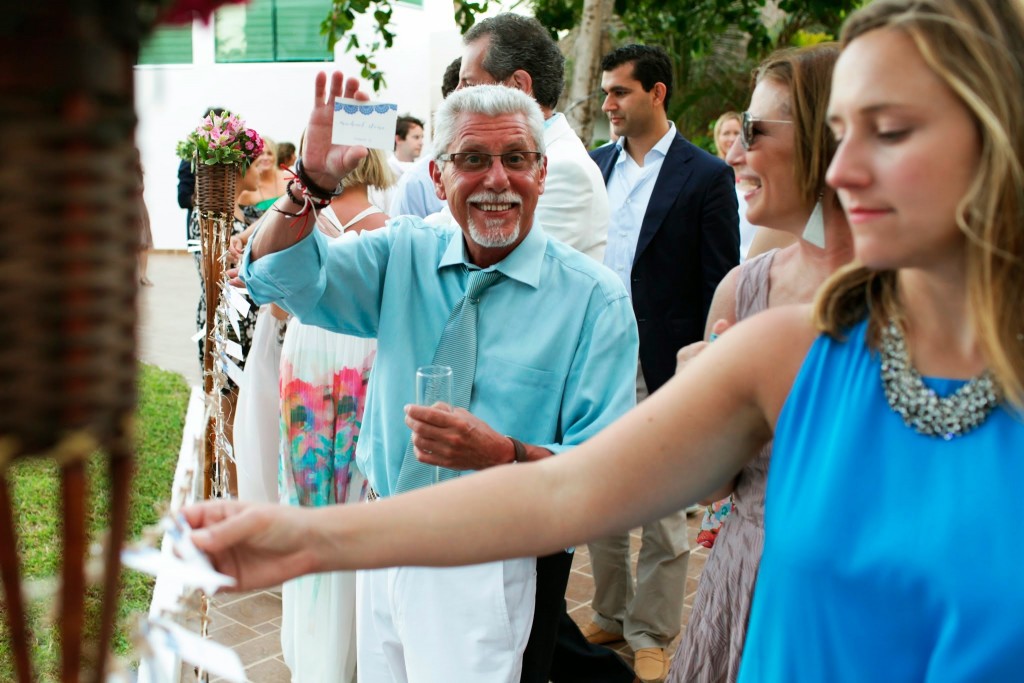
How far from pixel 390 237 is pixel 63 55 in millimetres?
2457

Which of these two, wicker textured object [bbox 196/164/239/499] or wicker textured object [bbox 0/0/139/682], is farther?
wicker textured object [bbox 196/164/239/499]

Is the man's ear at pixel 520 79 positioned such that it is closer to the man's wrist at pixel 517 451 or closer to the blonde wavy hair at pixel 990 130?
the man's wrist at pixel 517 451

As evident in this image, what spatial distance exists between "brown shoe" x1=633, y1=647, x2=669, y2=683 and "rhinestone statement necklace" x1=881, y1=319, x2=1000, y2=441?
3.31 meters

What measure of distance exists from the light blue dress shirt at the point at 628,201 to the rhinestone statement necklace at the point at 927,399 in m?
3.58

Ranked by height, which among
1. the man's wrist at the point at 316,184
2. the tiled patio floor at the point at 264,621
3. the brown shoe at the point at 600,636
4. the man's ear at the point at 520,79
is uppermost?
the man's ear at the point at 520,79

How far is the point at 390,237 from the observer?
119 inches

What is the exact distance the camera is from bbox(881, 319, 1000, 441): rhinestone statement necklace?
1.40 m

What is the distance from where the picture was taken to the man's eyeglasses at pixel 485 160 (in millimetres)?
2936

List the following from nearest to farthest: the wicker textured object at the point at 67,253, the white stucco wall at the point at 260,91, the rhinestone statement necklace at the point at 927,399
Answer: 1. the wicker textured object at the point at 67,253
2. the rhinestone statement necklace at the point at 927,399
3. the white stucco wall at the point at 260,91

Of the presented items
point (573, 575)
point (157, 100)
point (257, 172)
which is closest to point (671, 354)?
point (573, 575)

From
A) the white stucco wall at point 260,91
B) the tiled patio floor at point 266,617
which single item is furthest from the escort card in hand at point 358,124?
the white stucco wall at point 260,91

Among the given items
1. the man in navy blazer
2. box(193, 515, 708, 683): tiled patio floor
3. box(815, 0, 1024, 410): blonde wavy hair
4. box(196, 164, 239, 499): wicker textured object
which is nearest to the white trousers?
box(196, 164, 239, 499): wicker textured object

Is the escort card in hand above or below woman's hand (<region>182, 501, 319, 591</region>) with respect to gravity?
above

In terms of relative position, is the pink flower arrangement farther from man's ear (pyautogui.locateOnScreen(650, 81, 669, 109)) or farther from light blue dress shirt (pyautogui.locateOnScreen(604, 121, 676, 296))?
man's ear (pyautogui.locateOnScreen(650, 81, 669, 109))
